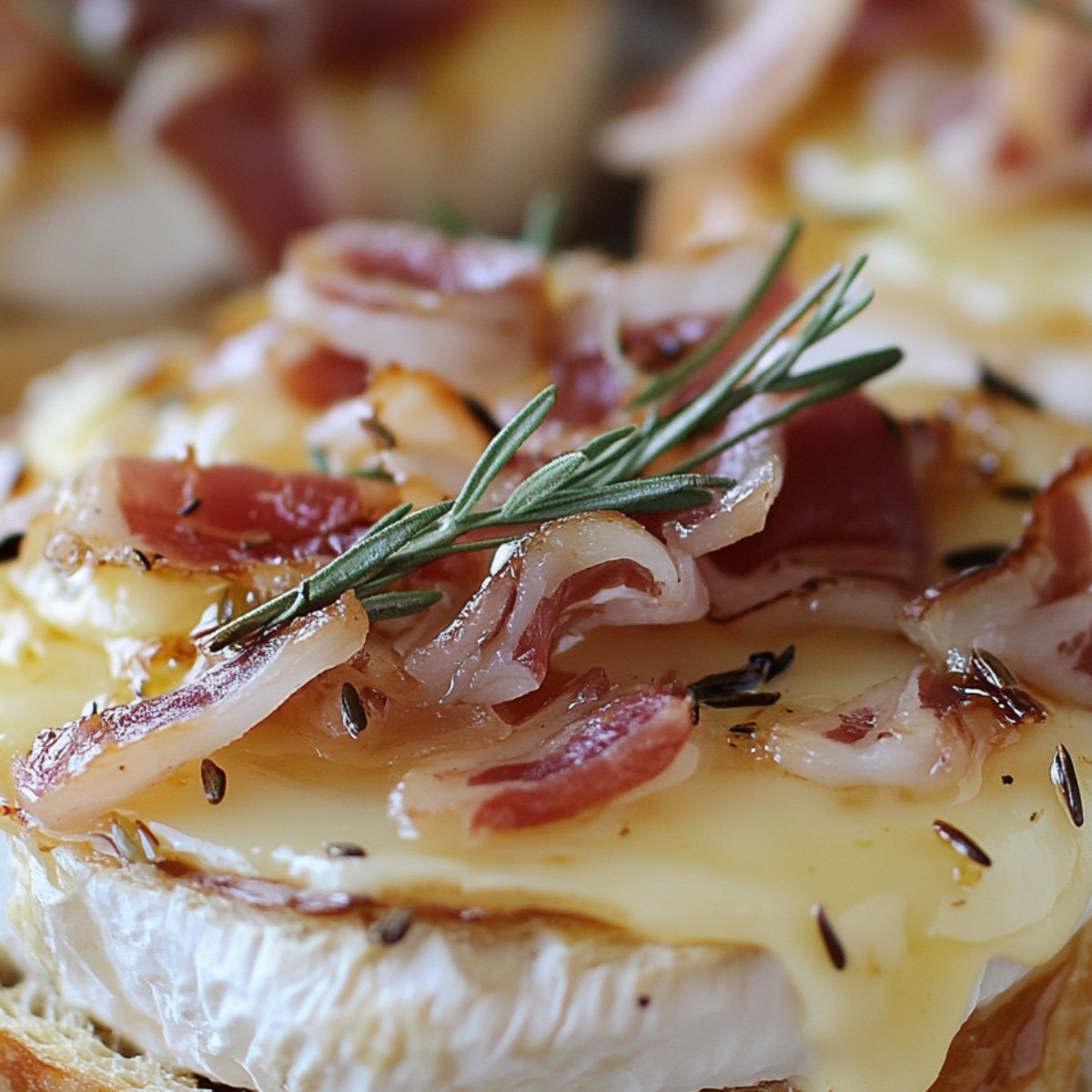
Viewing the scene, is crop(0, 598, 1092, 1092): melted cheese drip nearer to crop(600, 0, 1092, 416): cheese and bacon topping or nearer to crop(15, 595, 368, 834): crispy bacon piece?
crop(15, 595, 368, 834): crispy bacon piece

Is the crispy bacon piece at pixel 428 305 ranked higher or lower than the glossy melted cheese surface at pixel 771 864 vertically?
higher

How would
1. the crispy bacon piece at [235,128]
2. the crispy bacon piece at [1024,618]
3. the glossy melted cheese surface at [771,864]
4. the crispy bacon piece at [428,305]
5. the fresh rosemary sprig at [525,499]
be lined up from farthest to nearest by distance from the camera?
the crispy bacon piece at [235,128] < the crispy bacon piece at [428,305] < the crispy bacon piece at [1024,618] < the fresh rosemary sprig at [525,499] < the glossy melted cheese surface at [771,864]

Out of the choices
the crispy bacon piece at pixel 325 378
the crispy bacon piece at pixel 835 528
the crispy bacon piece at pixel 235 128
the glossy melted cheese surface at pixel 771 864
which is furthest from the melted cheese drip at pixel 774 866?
the crispy bacon piece at pixel 235 128

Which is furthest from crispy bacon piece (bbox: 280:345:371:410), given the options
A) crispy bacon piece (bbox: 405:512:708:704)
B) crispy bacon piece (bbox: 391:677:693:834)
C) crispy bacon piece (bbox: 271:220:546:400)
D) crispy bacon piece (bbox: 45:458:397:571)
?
crispy bacon piece (bbox: 391:677:693:834)

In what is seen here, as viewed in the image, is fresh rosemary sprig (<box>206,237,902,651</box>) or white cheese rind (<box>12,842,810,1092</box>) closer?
white cheese rind (<box>12,842,810,1092</box>)

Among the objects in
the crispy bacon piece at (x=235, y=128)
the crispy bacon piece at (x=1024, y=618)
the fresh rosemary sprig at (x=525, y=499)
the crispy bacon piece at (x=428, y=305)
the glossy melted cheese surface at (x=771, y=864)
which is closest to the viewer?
the glossy melted cheese surface at (x=771, y=864)

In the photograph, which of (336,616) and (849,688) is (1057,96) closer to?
(849,688)

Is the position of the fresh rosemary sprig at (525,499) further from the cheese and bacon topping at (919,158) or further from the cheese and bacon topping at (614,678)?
the cheese and bacon topping at (919,158)

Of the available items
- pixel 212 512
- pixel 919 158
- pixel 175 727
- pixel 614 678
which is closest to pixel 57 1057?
pixel 175 727
